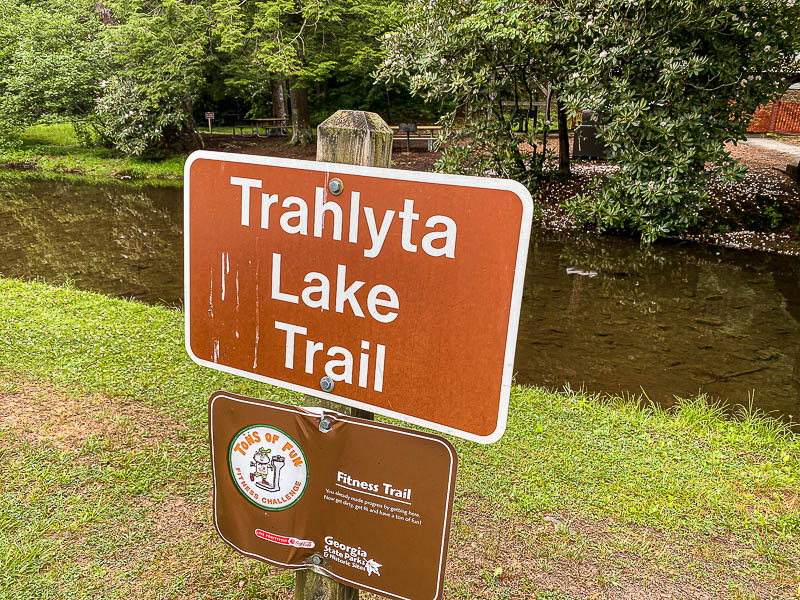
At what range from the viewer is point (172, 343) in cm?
545

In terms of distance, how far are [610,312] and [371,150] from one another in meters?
6.96

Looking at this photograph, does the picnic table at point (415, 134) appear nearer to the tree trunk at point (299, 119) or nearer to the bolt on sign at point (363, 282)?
the tree trunk at point (299, 119)

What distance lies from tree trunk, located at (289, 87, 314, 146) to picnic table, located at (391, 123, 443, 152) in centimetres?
281

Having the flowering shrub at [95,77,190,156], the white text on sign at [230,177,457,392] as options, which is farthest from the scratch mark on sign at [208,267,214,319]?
the flowering shrub at [95,77,190,156]

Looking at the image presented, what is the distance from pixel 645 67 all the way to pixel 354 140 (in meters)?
7.38

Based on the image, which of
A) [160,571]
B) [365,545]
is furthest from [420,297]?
[160,571]

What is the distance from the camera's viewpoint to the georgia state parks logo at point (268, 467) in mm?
1529

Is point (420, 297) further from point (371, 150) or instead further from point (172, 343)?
point (172, 343)

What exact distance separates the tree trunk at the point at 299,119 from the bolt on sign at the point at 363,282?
1879cm

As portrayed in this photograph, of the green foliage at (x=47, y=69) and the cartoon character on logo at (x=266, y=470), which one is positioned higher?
the green foliage at (x=47, y=69)

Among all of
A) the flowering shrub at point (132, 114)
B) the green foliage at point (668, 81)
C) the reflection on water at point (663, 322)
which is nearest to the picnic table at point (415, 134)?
the flowering shrub at point (132, 114)

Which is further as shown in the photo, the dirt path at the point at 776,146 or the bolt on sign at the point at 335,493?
the dirt path at the point at 776,146

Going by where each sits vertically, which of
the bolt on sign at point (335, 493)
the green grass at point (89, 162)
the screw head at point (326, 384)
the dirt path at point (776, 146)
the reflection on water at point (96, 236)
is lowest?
the reflection on water at point (96, 236)

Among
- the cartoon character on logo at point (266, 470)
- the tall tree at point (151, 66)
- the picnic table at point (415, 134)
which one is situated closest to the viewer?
the cartoon character on logo at point (266, 470)
